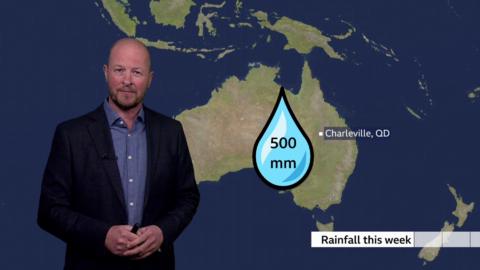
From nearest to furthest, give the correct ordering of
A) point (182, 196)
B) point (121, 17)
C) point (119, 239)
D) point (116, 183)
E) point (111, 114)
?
point (119, 239)
point (116, 183)
point (111, 114)
point (182, 196)
point (121, 17)

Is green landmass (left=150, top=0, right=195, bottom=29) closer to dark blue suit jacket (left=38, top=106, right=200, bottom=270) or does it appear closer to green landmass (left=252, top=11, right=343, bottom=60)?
green landmass (left=252, top=11, right=343, bottom=60)

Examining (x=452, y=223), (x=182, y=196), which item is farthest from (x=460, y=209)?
(x=182, y=196)

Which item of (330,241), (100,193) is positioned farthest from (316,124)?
(100,193)

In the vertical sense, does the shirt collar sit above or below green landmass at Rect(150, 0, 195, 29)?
below

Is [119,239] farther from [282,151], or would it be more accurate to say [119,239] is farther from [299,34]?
[299,34]

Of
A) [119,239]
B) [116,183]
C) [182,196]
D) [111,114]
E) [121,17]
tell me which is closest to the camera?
[119,239]

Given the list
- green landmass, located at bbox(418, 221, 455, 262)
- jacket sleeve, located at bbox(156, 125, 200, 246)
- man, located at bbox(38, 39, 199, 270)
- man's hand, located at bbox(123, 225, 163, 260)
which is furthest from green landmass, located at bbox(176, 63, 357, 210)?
man's hand, located at bbox(123, 225, 163, 260)
